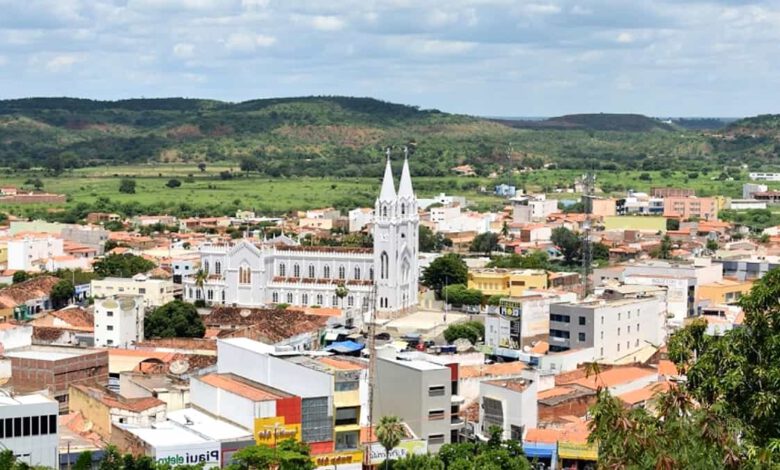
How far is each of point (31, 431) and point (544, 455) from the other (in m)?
11.9

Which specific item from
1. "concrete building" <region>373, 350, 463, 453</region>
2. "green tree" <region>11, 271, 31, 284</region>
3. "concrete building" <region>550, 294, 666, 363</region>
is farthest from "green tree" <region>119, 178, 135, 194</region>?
"concrete building" <region>373, 350, 463, 453</region>

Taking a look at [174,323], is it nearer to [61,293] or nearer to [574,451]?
[61,293]

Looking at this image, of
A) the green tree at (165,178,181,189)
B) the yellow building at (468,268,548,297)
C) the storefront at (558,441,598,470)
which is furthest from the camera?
the green tree at (165,178,181,189)

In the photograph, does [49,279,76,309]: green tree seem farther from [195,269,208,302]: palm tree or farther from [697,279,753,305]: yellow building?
[697,279,753,305]: yellow building

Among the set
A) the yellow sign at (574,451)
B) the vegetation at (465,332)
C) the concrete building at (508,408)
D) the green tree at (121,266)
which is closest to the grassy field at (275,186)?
the green tree at (121,266)

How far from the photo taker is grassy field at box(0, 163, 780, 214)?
118938 mm

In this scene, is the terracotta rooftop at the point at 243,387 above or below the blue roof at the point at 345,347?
above

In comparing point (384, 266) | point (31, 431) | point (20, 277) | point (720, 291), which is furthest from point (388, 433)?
point (20, 277)

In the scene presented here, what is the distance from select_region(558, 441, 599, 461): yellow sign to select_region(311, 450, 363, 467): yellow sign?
15.7ft

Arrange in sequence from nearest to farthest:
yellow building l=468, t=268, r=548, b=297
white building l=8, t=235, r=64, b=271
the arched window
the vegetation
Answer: the vegetation, the arched window, yellow building l=468, t=268, r=548, b=297, white building l=8, t=235, r=64, b=271

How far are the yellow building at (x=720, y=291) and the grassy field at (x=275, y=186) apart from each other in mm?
56166

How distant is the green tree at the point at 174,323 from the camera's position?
4994 cm

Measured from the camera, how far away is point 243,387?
33.0 m

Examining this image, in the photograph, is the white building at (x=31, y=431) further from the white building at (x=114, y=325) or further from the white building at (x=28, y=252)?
the white building at (x=28, y=252)
